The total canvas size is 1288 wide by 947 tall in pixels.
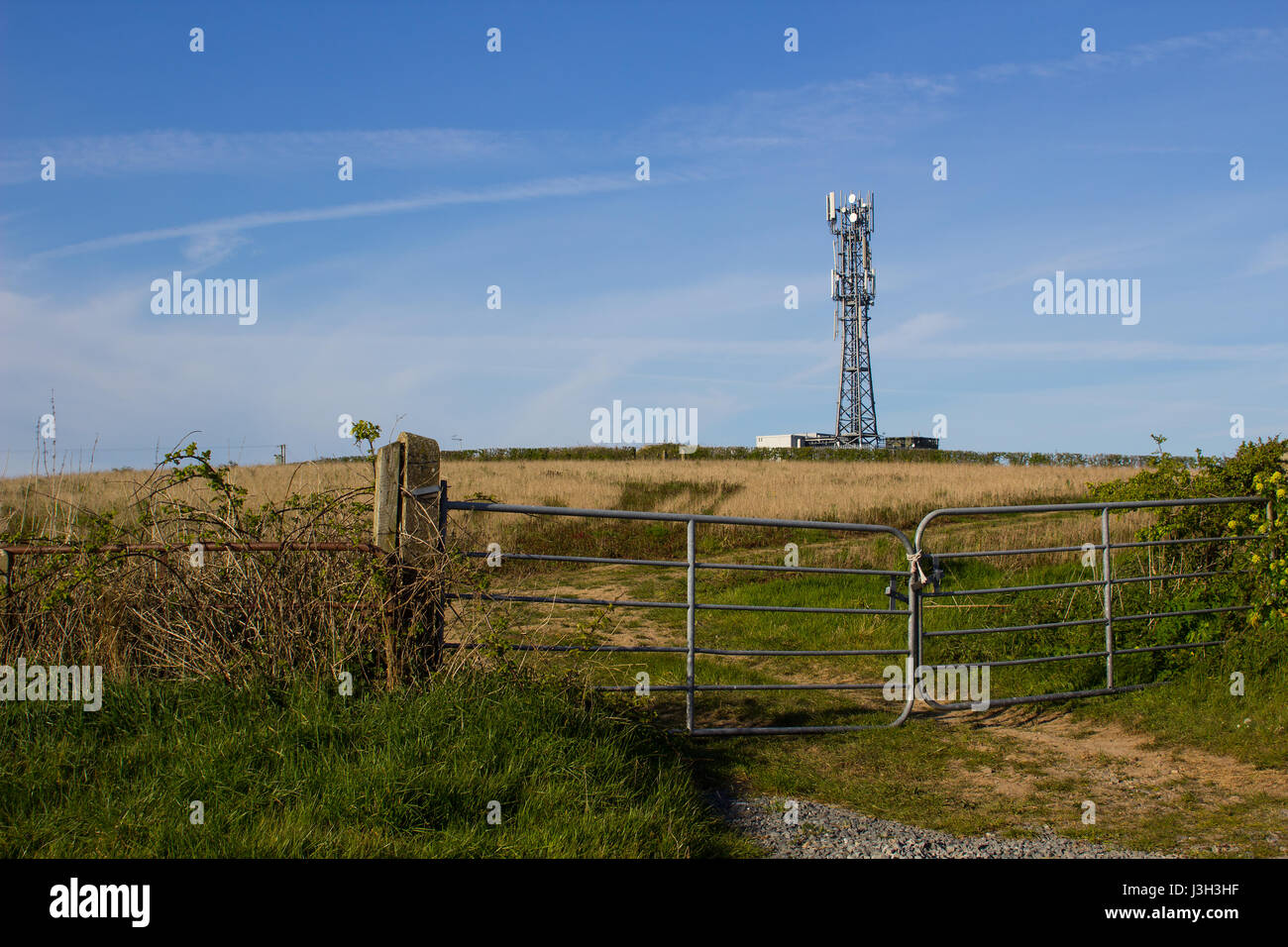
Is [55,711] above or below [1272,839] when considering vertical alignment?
above

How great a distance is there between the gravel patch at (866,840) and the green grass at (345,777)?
25cm

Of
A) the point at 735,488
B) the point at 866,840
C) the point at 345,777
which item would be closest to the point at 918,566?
the point at 866,840

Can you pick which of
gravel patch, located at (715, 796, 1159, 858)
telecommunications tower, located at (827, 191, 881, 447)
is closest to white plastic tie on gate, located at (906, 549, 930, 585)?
gravel patch, located at (715, 796, 1159, 858)

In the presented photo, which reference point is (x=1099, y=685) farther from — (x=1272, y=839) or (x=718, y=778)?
(x=718, y=778)

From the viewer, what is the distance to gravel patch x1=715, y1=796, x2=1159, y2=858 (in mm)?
4266

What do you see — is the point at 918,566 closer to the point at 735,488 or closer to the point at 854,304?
the point at 735,488

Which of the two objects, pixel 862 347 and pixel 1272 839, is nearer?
pixel 1272 839

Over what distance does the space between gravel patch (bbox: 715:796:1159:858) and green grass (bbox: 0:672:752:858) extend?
0.82 feet

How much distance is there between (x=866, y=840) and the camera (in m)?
4.43

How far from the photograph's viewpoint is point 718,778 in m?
5.42

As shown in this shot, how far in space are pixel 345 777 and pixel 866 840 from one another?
2.59m

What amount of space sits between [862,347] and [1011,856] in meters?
56.1

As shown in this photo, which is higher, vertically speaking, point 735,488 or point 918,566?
point 735,488
